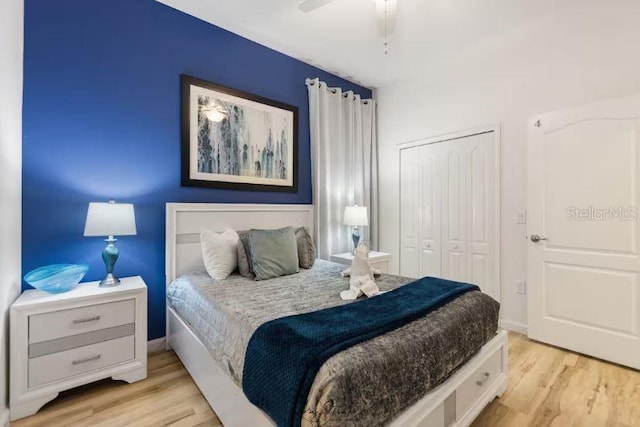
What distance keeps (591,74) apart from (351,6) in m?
2.06

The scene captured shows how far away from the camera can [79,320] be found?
1.84m

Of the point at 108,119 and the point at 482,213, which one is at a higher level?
the point at 108,119

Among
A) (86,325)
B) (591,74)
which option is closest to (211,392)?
(86,325)

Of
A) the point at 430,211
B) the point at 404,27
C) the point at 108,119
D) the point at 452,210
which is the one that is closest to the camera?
the point at 108,119

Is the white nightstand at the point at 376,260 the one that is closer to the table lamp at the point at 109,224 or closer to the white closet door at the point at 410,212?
the white closet door at the point at 410,212

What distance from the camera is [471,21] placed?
2617mm

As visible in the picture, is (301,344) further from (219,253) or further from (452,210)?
(452,210)

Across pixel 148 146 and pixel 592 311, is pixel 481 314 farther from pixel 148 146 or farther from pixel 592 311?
pixel 148 146

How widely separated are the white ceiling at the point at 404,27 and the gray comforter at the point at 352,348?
2220mm

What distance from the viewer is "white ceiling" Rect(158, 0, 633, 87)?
244 cm

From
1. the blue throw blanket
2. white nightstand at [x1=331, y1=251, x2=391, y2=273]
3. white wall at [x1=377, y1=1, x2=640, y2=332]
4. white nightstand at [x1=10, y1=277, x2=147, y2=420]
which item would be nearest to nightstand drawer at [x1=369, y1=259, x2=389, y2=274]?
white nightstand at [x1=331, y1=251, x2=391, y2=273]

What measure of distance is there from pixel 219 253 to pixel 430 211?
8.10ft

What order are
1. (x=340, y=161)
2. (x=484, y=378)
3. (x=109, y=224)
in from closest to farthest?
(x=484, y=378) → (x=109, y=224) → (x=340, y=161)

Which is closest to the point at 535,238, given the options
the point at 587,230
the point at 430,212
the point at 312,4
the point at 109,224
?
the point at 587,230
